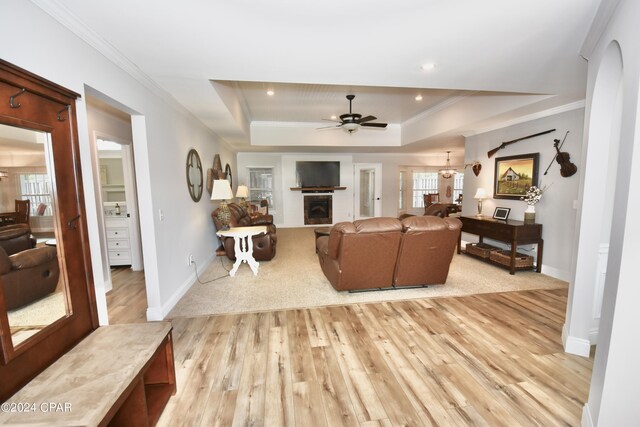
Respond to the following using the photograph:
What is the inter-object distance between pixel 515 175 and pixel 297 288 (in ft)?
13.4

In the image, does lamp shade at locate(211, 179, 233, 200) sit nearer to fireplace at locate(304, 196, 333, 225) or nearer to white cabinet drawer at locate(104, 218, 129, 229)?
white cabinet drawer at locate(104, 218, 129, 229)

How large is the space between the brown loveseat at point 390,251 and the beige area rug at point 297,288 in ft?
0.62

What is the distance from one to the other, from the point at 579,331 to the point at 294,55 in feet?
10.6

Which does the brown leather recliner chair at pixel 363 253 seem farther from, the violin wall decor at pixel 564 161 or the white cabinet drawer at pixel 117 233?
the white cabinet drawer at pixel 117 233

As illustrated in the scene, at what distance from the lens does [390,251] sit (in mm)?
3195

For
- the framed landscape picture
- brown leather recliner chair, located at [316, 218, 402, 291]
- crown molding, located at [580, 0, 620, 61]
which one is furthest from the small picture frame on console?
crown molding, located at [580, 0, 620, 61]

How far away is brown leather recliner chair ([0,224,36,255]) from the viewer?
1.33 metres

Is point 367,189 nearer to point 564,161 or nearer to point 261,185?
point 261,185

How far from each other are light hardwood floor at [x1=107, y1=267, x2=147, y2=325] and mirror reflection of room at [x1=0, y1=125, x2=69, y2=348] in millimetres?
1467

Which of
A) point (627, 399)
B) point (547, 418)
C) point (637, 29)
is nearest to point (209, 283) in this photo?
point (547, 418)

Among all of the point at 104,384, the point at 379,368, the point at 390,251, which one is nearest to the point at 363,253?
the point at 390,251

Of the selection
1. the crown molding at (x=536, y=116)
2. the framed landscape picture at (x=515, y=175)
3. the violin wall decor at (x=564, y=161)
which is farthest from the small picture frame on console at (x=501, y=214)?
the crown molding at (x=536, y=116)

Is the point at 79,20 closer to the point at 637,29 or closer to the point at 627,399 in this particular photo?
the point at 637,29

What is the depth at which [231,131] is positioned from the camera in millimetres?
4988
